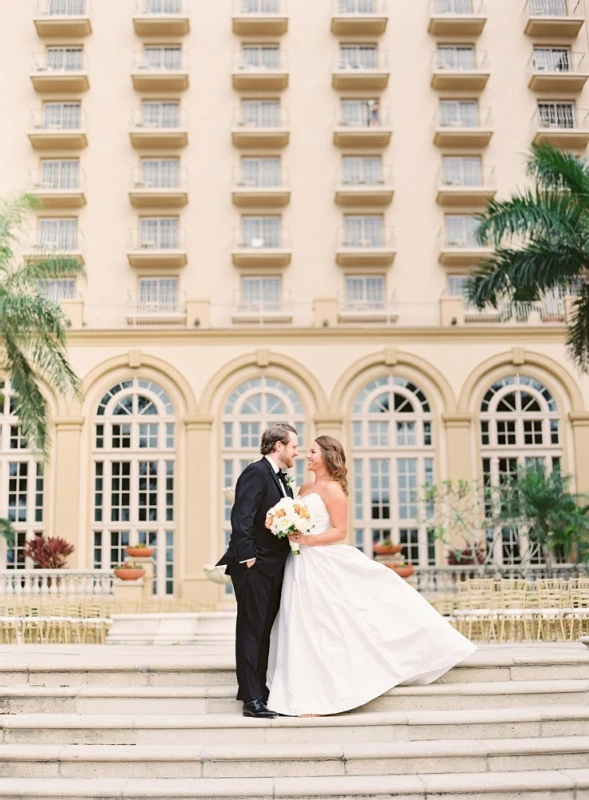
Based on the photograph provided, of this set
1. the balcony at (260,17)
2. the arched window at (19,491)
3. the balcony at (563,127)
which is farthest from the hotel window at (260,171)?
the arched window at (19,491)

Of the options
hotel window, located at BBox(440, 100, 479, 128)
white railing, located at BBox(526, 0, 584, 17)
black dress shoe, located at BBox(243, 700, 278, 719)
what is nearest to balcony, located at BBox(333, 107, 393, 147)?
hotel window, located at BBox(440, 100, 479, 128)

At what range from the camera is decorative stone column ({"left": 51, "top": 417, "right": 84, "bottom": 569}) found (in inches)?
1030

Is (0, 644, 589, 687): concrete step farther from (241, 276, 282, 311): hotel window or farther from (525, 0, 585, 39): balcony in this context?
(525, 0, 585, 39): balcony

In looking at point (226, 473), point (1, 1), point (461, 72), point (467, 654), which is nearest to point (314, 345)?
point (226, 473)

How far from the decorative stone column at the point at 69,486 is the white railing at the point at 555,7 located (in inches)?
865

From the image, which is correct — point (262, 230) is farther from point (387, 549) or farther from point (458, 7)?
point (387, 549)

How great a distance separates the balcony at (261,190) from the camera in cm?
3209

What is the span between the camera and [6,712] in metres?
7.46

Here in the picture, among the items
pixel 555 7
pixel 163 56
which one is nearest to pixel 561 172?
pixel 555 7

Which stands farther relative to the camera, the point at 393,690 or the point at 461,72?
the point at 461,72

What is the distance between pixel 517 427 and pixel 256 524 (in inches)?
834

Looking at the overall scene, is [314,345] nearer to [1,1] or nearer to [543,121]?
[543,121]

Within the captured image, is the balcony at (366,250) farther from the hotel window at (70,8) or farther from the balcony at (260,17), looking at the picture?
the hotel window at (70,8)

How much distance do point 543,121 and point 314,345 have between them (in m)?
13.1
